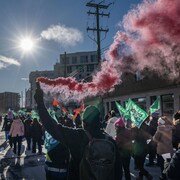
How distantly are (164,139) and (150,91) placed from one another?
1512 centimetres

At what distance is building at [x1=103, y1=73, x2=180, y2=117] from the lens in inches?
787

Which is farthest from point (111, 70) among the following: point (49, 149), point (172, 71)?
point (49, 149)

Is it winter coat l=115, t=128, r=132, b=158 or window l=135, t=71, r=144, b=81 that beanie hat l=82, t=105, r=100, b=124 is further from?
window l=135, t=71, r=144, b=81

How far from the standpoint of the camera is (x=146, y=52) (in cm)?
1752

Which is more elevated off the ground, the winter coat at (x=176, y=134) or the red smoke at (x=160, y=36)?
the red smoke at (x=160, y=36)

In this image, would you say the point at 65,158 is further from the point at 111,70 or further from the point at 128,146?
the point at 111,70

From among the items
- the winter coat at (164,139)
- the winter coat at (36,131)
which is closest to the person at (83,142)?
the winter coat at (164,139)

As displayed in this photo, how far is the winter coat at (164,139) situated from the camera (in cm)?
771

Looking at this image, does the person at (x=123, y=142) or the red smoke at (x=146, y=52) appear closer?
the person at (x=123, y=142)

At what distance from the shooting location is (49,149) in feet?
15.6

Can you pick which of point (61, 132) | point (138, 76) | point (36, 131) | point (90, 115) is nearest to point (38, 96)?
point (61, 132)

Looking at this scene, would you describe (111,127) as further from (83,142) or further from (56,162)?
(83,142)

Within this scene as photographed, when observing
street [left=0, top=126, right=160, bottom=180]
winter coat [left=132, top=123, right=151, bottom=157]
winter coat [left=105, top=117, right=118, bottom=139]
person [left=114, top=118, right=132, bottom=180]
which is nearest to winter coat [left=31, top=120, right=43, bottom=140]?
street [left=0, top=126, right=160, bottom=180]

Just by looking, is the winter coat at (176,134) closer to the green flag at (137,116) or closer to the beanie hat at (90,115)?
the green flag at (137,116)
